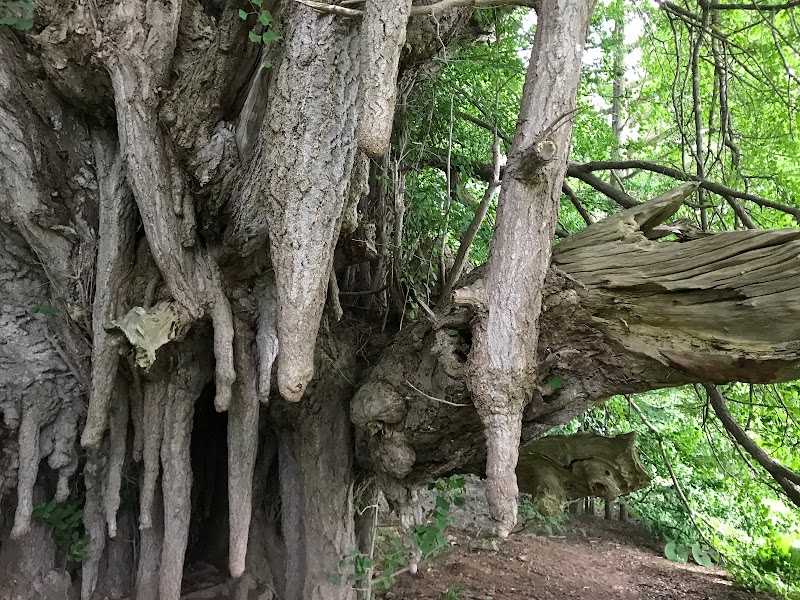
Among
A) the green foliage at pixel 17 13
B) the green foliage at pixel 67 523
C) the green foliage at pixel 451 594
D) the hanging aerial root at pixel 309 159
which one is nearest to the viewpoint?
the hanging aerial root at pixel 309 159

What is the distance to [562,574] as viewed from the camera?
16.5ft

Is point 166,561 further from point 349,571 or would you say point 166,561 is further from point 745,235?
point 745,235

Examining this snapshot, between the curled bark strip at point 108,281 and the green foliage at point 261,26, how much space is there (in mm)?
1036

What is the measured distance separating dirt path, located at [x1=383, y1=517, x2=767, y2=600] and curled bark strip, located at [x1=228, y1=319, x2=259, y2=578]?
167 cm

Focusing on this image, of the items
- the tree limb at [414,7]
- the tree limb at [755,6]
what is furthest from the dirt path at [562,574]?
the tree limb at [755,6]

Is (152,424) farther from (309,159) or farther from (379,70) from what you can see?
(379,70)

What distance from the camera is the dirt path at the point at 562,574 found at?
4.44 meters

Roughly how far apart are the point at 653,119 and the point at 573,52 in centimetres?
432

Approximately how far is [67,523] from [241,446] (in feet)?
4.27

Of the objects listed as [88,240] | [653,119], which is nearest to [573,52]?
[88,240]

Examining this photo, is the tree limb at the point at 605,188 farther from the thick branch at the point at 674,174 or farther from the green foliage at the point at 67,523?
the green foliage at the point at 67,523

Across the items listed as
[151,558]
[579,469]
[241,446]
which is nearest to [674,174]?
[579,469]

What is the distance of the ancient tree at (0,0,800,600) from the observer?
1.84 meters

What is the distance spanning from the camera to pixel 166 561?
3.08 m
